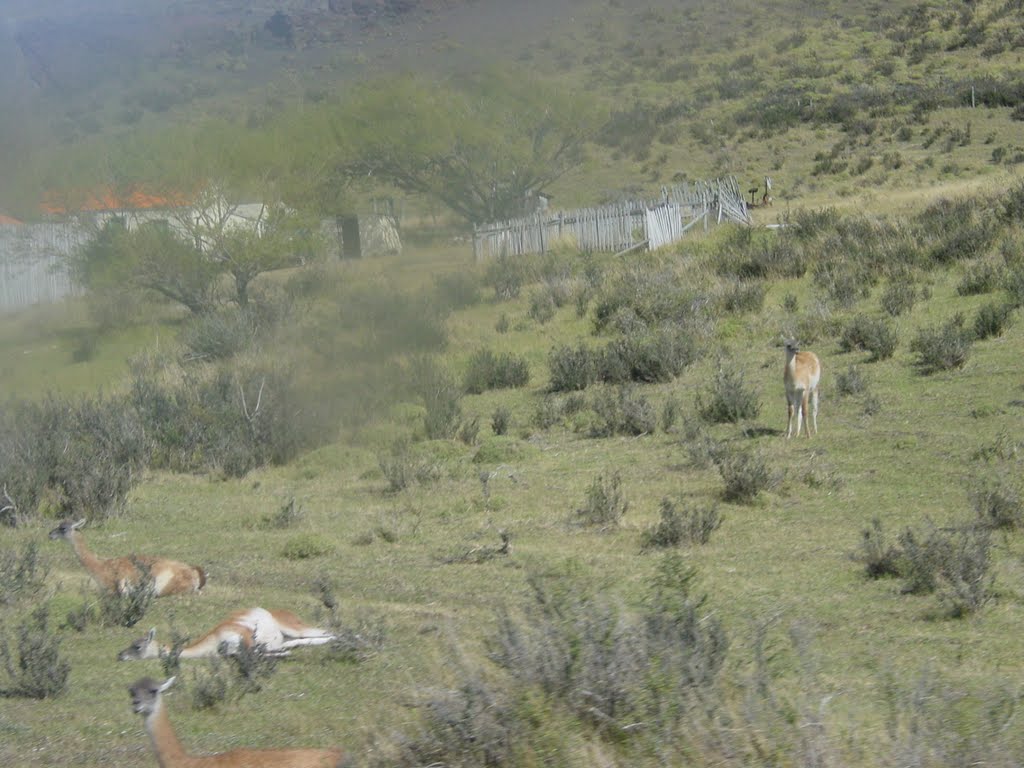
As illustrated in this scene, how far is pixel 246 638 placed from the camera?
707 cm

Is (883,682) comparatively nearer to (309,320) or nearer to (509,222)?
(309,320)

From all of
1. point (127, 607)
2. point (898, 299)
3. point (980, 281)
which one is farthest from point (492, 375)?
point (127, 607)

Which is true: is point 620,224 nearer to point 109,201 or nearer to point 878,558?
point 109,201

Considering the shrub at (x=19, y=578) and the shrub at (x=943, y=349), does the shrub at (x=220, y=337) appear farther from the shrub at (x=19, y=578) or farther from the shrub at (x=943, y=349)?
the shrub at (x=19, y=578)

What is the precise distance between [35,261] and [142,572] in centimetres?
1780

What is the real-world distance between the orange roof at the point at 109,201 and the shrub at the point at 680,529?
45.8 feet

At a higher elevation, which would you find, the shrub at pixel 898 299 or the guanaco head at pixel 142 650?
the shrub at pixel 898 299

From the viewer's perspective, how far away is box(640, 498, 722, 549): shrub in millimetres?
9609

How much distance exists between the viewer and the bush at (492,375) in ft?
62.3

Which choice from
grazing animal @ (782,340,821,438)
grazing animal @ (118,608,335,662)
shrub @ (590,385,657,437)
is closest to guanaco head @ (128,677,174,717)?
grazing animal @ (118,608,335,662)

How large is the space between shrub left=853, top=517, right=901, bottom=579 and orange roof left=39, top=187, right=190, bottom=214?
617 inches

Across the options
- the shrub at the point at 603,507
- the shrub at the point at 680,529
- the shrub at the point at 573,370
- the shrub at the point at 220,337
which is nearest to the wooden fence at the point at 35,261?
the shrub at the point at 220,337

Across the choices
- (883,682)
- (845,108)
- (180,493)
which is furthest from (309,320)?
(845,108)

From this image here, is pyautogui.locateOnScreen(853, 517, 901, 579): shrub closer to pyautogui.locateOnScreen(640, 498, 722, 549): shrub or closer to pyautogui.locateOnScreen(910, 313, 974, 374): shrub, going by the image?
pyautogui.locateOnScreen(640, 498, 722, 549): shrub
